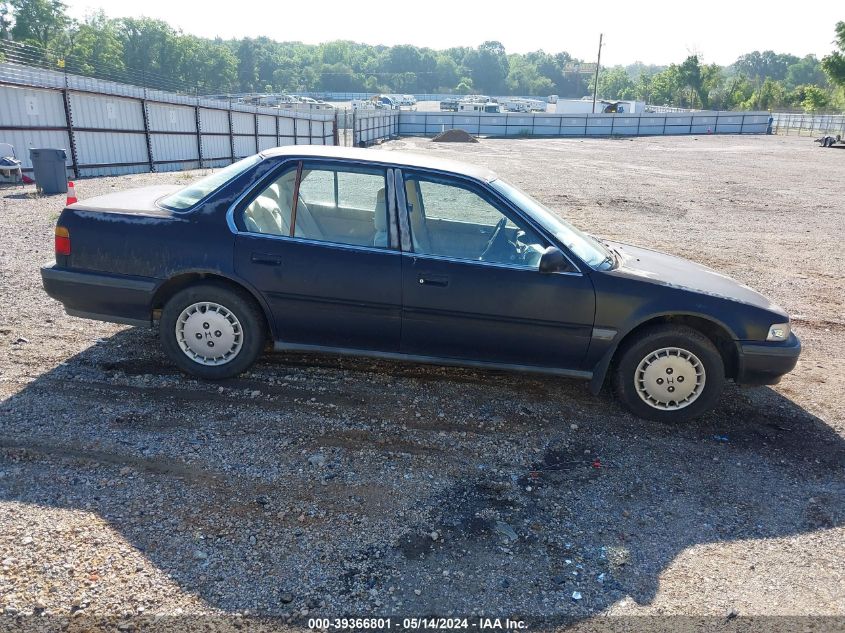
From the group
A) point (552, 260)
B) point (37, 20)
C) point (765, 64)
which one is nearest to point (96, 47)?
point (37, 20)

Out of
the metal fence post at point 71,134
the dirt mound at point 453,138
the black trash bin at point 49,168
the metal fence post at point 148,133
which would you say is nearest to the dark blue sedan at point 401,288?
the black trash bin at point 49,168

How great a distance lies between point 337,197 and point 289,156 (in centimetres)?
48

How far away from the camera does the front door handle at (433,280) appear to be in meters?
4.26

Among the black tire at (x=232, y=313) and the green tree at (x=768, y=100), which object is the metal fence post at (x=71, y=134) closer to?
the black tire at (x=232, y=313)

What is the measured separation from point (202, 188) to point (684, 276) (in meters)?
3.67

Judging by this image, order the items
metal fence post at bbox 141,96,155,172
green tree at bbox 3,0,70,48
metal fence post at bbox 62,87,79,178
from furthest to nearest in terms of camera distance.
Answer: green tree at bbox 3,0,70,48 < metal fence post at bbox 141,96,155,172 < metal fence post at bbox 62,87,79,178

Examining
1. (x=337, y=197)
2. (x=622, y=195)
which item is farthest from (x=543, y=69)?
(x=337, y=197)

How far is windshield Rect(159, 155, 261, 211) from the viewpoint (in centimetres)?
453

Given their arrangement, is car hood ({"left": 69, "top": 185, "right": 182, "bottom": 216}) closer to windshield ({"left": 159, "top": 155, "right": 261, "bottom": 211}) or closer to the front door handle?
windshield ({"left": 159, "top": 155, "right": 261, "bottom": 211})

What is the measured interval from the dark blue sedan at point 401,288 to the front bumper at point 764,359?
0.5 inches

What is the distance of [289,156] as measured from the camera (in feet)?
14.9

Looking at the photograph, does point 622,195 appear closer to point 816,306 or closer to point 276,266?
point 816,306

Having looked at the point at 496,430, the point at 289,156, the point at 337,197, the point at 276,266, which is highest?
the point at 289,156

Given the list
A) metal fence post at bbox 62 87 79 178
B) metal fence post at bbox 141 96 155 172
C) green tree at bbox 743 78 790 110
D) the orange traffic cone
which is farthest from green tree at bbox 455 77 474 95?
the orange traffic cone
